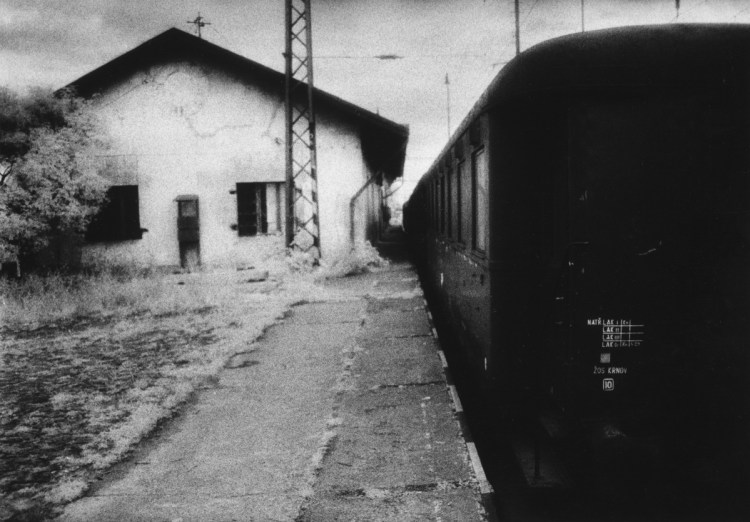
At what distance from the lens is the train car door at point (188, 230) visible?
55.5ft

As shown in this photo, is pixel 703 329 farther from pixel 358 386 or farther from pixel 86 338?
pixel 86 338

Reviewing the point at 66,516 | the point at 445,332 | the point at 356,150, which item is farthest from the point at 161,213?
the point at 66,516

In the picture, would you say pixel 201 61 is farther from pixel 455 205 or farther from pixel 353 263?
pixel 455 205

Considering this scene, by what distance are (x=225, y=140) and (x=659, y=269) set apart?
49.7 feet

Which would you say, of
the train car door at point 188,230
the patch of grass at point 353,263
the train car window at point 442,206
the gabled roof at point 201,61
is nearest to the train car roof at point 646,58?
the train car window at point 442,206

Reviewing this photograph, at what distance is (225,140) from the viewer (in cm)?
1695

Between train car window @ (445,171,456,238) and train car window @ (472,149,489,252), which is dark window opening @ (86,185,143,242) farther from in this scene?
train car window @ (472,149,489,252)

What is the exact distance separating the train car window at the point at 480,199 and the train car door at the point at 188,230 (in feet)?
43.4

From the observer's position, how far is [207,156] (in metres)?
17.0

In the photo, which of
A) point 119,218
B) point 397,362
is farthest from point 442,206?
point 119,218

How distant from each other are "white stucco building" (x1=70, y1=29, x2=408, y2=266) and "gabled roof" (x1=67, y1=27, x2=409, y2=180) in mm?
29

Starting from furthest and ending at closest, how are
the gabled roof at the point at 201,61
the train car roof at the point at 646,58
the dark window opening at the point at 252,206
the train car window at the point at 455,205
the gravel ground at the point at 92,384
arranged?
1. the dark window opening at the point at 252,206
2. the gabled roof at the point at 201,61
3. the train car window at the point at 455,205
4. the gravel ground at the point at 92,384
5. the train car roof at the point at 646,58

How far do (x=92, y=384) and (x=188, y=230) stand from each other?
11.0m

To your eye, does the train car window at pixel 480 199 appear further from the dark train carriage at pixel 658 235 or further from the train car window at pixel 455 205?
the train car window at pixel 455 205
